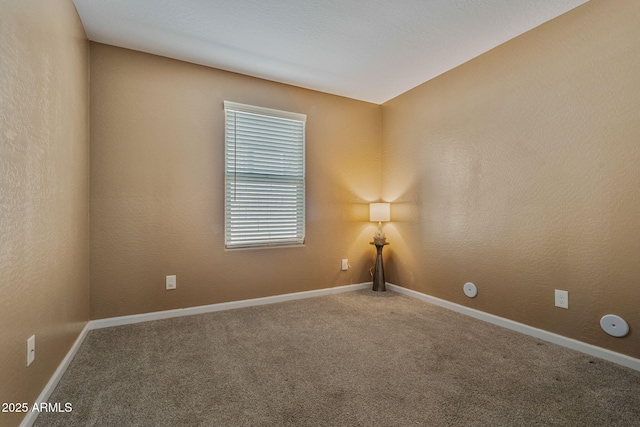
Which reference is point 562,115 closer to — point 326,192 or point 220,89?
point 326,192

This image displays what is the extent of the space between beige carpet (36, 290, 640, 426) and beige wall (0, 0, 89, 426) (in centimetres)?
34

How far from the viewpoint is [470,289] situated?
2842mm

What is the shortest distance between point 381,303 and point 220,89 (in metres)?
2.75

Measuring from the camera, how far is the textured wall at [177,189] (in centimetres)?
254

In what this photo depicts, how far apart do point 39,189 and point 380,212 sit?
→ 301cm

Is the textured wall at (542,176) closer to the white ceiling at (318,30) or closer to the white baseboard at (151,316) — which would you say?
the white ceiling at (318,30)

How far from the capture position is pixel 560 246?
87.0 inches

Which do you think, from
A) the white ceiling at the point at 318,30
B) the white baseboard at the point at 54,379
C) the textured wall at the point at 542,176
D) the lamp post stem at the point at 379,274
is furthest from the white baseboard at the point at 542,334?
the white baseboard at the point at 54,379

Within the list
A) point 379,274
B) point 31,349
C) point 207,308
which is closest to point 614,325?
point 379,274

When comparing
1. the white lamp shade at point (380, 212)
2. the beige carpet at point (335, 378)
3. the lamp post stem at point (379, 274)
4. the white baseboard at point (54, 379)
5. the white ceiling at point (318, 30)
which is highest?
the white ceiling at point (318, 30)

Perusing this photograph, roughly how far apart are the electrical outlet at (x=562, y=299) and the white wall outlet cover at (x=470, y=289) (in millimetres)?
649

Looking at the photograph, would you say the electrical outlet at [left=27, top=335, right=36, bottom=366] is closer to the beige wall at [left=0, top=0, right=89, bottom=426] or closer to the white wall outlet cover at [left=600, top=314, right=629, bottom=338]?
the beige wall at [left=0, top=0, right=89, bottom=426]

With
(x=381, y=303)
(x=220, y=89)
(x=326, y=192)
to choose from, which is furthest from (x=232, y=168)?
(x=381, y=303)

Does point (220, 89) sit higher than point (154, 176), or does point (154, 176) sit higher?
point (220, 89)
